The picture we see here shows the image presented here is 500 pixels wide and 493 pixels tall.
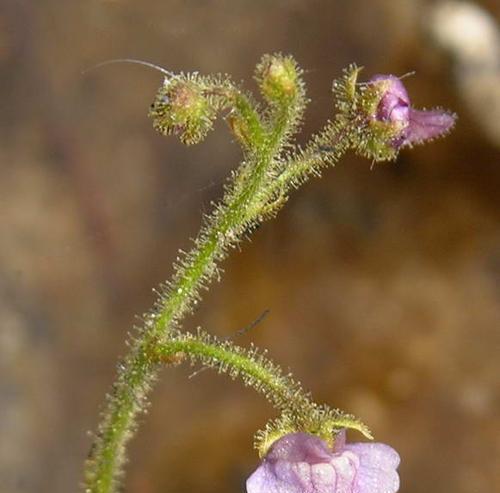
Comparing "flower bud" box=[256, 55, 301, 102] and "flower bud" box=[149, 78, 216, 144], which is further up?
"flower bud" box=[149, 78, 216, 144]

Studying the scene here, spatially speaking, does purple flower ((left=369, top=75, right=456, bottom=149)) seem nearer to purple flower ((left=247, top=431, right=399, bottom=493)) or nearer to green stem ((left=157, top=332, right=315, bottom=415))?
green stem ((left=157, top=332, right=315, bottom=415))

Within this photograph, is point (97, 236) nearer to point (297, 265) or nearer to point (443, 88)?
point (297, 265)

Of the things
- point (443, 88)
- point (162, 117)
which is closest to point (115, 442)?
point (162, 117)

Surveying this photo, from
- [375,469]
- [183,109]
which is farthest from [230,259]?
[375,469]

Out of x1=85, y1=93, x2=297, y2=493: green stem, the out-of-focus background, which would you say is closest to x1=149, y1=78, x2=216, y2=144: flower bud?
Result: x1=85, y1=93, x2=297, y2=493: green stem

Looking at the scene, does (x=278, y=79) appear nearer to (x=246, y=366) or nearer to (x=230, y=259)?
(x=246, y=366)

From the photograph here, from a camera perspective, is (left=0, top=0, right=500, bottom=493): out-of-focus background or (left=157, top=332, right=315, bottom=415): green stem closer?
(left=157, top=332, right=315, bottom=415): green stem
